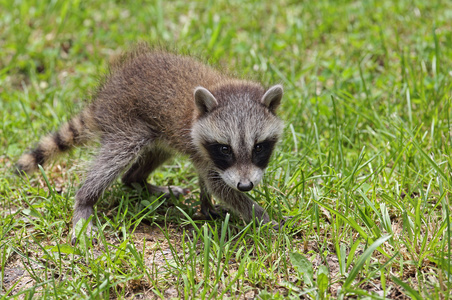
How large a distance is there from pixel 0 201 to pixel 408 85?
4466 mm

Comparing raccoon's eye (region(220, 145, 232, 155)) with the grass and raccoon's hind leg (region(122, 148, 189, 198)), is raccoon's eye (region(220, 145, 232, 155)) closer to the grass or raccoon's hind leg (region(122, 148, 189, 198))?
the grass

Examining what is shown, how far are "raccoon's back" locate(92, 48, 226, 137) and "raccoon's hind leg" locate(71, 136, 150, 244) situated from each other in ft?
0.54

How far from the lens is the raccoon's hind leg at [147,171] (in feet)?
17.3

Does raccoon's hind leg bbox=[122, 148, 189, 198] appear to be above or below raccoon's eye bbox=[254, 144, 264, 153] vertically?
below

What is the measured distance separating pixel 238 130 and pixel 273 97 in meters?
0.54

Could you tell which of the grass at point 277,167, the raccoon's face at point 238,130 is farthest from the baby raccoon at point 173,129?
the grass at point 277,167

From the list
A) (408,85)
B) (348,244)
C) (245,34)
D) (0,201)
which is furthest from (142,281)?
(245,34)

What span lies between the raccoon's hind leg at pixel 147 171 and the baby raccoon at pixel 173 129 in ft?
0.03

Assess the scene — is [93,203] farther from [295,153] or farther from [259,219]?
[295,153]

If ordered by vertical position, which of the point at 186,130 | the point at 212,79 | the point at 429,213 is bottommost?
the point at 429,213

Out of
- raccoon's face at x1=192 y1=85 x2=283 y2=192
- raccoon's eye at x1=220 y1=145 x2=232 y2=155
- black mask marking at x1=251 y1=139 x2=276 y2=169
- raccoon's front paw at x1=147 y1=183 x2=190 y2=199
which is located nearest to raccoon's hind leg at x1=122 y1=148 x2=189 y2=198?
raccoon's front paw at x1=147 y1=183 x2=190 y2=199

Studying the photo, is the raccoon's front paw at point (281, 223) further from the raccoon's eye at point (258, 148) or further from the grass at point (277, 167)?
the raccoon's eye at point (258, 148)

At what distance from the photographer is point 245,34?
8047 mm

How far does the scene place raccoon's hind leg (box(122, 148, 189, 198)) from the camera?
17.3ft
